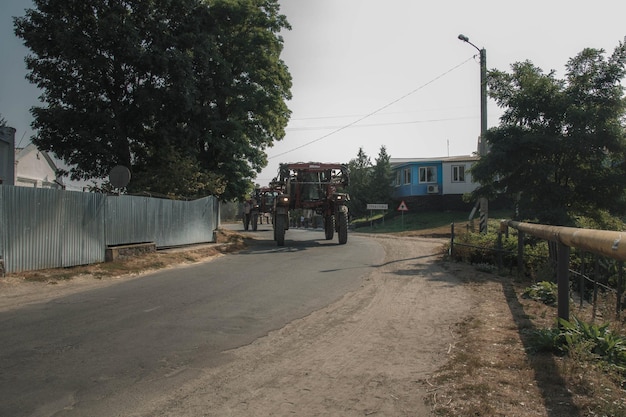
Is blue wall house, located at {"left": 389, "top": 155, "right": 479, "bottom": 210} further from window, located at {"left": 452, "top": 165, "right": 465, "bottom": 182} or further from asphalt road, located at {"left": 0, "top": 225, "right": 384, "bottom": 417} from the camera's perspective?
asphalt road, located at {"left": 0, "top": 225, "right": 384, "bottom": 417}

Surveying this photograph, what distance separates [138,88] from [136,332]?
16345 millimetres

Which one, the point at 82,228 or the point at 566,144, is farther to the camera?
the point at 566,144

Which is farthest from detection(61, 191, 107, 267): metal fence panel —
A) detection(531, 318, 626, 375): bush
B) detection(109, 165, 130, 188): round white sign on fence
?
detection(531, 318, 626, 375): bush

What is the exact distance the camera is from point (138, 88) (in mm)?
20250

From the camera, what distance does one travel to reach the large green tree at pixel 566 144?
14.4m

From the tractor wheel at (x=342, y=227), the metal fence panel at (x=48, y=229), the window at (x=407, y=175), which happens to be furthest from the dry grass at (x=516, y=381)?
the window at (x=407, y=175)

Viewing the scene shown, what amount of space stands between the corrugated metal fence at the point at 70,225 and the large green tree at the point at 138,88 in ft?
14.5

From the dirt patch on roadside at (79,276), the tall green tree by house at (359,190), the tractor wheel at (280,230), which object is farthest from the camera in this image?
the tall green tree by house at (359,190)

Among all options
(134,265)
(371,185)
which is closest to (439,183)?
(371,185)

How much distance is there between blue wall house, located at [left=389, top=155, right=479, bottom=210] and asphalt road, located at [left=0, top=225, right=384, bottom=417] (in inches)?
1364

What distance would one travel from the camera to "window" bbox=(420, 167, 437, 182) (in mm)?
44906

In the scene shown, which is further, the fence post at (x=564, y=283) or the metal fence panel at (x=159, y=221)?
the metal fence panel at (x=159, y=221)

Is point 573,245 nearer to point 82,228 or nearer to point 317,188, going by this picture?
point 82,228

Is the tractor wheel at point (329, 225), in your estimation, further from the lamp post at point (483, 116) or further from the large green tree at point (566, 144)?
the large green tree at point (566, 144)
